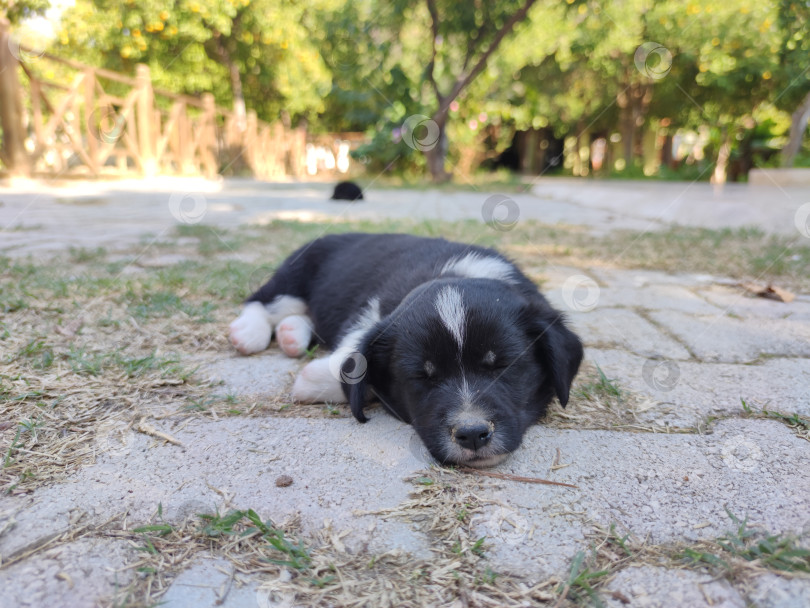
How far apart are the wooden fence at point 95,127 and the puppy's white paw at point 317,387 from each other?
928 cm

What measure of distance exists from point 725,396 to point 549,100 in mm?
20829

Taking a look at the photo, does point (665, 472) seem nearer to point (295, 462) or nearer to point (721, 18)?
point (295, 462)

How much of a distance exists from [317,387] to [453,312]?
2.04 ft

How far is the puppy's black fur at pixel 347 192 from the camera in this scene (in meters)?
10.2

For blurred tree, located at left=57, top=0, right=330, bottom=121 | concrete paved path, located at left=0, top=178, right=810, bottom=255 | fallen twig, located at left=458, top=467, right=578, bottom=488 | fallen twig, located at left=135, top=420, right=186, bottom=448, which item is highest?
blurred tree, located at left=57, top=0, right=330, bottom=121

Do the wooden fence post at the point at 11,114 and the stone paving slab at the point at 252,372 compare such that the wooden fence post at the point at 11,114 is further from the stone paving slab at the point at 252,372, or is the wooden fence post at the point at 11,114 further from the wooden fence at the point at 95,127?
the stone paving slab at the point at 252,372

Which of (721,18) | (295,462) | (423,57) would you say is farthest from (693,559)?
(721,18)

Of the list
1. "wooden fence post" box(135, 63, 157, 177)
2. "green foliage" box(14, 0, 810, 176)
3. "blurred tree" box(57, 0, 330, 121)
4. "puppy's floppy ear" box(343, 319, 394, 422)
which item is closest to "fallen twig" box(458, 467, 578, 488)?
"puppy's floppy ear" box(343, 319, 394, 422)

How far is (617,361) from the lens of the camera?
8.90ft

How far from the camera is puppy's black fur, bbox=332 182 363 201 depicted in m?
10.2

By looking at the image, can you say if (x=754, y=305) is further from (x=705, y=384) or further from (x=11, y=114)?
(x=11, y=114)

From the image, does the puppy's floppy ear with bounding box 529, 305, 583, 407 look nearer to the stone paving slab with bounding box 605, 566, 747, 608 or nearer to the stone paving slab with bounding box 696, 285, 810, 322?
the stone paving slab with bounding box 605, 566, 747, 608

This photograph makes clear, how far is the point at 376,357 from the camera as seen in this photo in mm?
2225

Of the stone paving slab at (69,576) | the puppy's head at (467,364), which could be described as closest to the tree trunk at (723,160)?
the puppy's head at (467,364)
